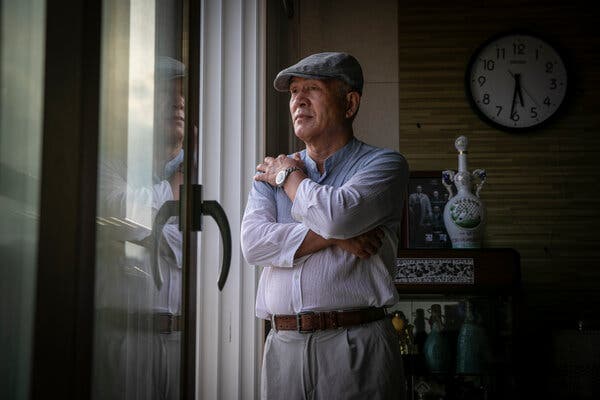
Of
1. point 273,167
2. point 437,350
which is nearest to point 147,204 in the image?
point 273,167

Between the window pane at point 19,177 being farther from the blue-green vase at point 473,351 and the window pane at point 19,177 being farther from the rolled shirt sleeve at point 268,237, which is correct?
the blue-green vase at point 473,351

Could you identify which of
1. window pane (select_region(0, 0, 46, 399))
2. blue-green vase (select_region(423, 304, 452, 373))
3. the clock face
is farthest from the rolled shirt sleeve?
the clock face

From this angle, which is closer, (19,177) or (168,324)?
(19,177)

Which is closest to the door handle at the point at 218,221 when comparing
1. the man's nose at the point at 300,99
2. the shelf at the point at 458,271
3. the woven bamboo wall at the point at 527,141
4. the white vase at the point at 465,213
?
the man's nose at the point at 300,99

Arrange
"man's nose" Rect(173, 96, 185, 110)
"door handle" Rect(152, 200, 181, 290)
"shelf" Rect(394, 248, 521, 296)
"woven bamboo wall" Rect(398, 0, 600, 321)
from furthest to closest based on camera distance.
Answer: "woven bamboo wall" Rect(398, 0, 600, 321) → "shelf" Rect(394, 248, 521, 296) → "man's nose" Rect(173, 96, 185, 110) → "door handle" Rect(152, 200, 181, 290)

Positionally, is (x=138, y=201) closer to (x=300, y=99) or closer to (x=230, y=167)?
(x=300, y=99)

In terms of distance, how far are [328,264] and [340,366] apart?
0.24m

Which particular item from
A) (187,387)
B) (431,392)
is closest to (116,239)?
(187,387)

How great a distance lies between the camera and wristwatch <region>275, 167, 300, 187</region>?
1.74 meters

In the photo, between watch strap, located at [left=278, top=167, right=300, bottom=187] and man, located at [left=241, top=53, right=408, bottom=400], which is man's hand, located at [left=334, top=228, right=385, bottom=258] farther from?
watch strap, located at [left=278, top=167, right=300, bottom=187]

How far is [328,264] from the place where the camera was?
5.35 ft

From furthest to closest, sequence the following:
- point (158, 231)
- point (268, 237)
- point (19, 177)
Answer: point (268, 237) → point (158, 231) → point (19, 177)

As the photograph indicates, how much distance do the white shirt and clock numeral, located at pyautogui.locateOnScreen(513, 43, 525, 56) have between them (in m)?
2.18

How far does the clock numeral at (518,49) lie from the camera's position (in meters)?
3.61
